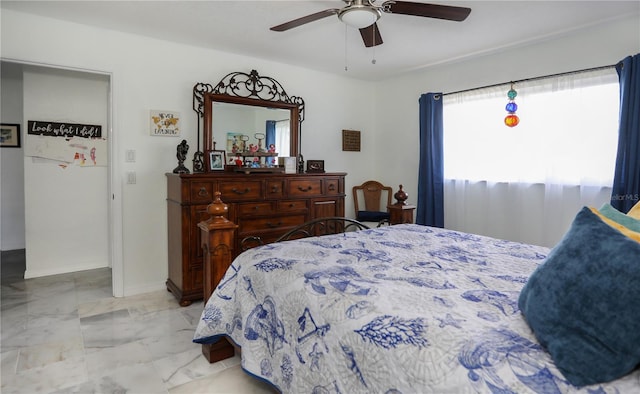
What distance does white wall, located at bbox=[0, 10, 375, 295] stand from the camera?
281 cm

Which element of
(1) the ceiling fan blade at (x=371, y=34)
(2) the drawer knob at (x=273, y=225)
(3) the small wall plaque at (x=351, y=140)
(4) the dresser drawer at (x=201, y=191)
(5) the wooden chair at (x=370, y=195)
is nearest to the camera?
(1) the ceiling fan blade at (x=371, y=34)

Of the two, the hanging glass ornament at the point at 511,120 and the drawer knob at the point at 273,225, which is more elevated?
the hanging glass ornament at the point at 511,120

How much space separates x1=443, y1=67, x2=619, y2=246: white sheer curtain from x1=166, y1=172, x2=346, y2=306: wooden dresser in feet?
4.53

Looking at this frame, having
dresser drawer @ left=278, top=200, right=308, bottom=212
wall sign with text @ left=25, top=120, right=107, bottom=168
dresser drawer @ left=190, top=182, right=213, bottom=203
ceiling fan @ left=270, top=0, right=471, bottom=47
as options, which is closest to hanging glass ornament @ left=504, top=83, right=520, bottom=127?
ceiling fan @ left=270, top=0, right=471, bottom=47

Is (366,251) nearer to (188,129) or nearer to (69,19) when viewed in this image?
(188,129)

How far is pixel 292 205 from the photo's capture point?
3.55m

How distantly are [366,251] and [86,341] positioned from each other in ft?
6.35

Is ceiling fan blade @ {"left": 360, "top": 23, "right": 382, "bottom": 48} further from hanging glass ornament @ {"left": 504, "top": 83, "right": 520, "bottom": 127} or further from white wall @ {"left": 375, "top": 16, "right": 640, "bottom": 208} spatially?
white wall @ {"left": 375, "top": 16, "right": 640, "bottom": 208}

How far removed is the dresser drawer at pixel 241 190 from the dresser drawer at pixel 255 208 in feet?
0.20

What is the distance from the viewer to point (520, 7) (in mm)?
2580

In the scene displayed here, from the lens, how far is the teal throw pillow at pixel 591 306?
0.81 m

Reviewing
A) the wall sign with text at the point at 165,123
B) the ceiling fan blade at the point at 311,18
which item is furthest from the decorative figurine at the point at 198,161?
the ceiling fan blade at the point at 311,18

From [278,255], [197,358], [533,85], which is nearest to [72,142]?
[197,358]

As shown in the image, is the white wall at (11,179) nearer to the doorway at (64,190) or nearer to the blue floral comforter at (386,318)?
the doorway at (64,190)
